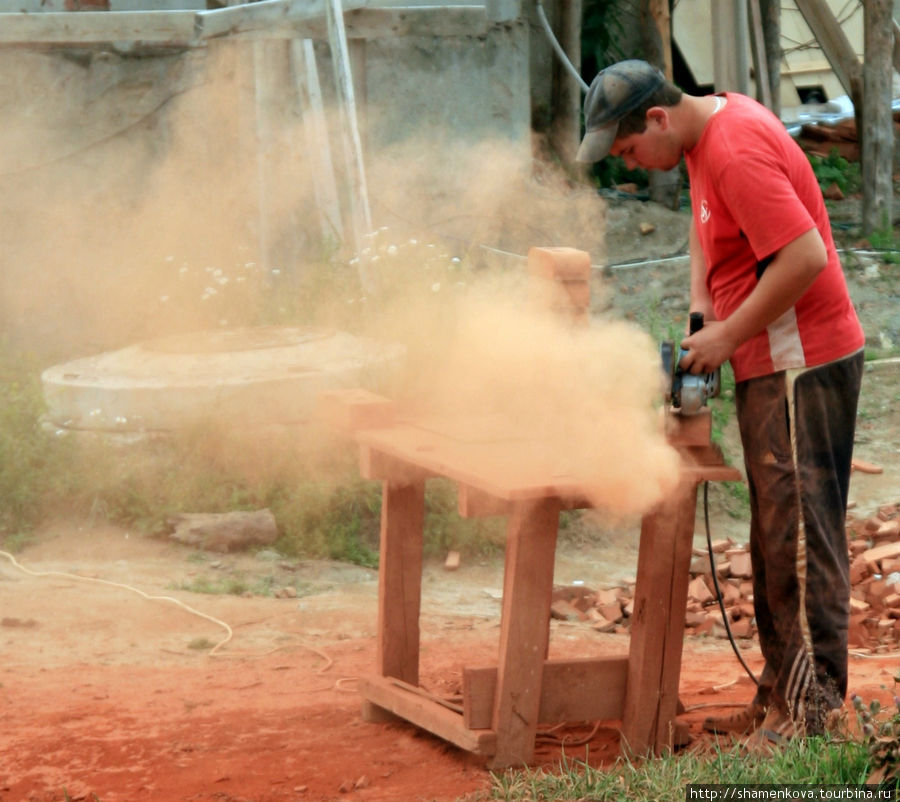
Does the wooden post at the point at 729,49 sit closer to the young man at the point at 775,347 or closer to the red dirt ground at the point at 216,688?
the red dirt ground at the point at 216,688

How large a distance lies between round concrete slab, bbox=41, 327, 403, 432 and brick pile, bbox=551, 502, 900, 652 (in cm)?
181

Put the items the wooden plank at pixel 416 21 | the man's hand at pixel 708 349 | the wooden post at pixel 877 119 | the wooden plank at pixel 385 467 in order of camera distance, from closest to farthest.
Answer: the man's hand at pixel 708 349
the wooden plank at pixel 385 467
the wooden plank at pixel 416 21
the wooden post at pixel 877 119

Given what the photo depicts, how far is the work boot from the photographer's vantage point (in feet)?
12.9

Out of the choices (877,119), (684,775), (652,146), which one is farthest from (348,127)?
(684,775)

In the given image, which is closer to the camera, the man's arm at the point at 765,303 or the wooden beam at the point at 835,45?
the man's arm at the point at 765,303

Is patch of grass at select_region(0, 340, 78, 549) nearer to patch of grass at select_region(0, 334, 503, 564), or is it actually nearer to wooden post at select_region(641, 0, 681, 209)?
patch of grass at select_region(0, 334, 503, 564)

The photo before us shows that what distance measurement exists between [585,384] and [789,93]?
40.3 feet

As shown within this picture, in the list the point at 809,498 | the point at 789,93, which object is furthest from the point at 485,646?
the point at 789,93

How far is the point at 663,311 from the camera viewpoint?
9727 mm

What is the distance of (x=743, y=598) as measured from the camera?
19.9ft

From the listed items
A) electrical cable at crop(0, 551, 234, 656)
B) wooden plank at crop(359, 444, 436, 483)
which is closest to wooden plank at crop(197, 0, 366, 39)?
electrical cable at crop(0, 551, 234, 656)

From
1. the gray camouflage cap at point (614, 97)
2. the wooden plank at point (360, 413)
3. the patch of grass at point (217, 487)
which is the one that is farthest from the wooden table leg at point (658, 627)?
the patch of grass at point (217, 487)

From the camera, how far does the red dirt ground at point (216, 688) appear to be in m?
3.68

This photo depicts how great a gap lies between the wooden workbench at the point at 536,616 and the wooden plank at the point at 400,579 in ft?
0.63
